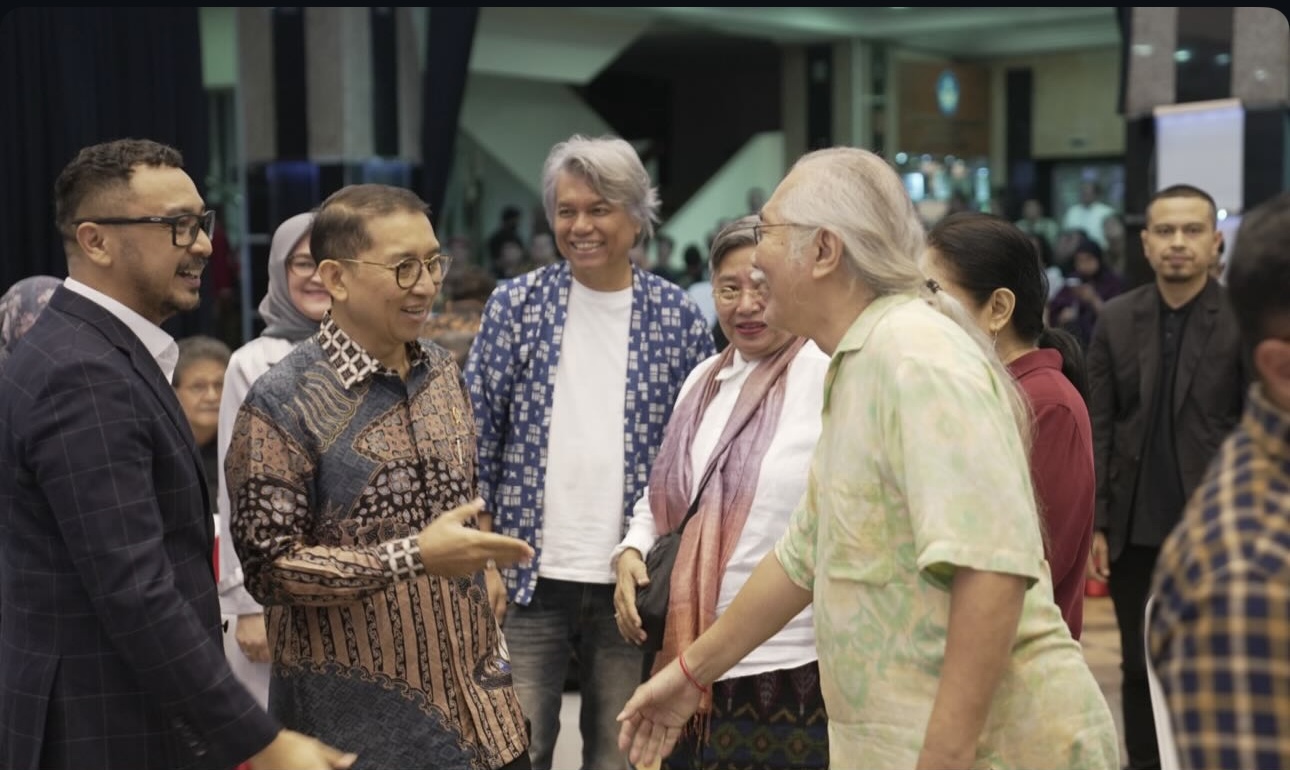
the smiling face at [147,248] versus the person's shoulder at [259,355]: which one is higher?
the smiling face at [147,248]

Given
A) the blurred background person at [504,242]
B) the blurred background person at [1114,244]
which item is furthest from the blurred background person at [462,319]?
the blurred background person at [1114,244]

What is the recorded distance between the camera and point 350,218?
2.45 meters

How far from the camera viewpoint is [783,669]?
9.61 feet

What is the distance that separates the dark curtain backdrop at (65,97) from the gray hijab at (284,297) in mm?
3949

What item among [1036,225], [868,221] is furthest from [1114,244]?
[868,221]

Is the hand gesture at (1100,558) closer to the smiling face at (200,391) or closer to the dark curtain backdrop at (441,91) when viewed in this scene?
the smiling face at (200,391)

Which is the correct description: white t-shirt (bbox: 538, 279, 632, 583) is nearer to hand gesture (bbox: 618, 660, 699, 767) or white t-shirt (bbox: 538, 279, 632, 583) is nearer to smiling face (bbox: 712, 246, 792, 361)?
smiling face (bbox: 712, 246, 792, 361)

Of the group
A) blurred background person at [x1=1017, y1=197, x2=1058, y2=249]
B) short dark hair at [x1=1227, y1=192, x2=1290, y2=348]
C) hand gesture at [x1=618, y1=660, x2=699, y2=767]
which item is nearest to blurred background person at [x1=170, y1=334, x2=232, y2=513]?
hand gesture at [x1=618, y1=660, x2=699, y2=767]

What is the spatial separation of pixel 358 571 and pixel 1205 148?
6002 mm

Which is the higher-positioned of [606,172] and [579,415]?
[606,172]

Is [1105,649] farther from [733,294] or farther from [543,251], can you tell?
[543,251]

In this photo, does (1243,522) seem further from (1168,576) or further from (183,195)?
(183,195)

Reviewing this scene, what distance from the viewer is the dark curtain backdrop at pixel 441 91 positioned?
35.2 ft

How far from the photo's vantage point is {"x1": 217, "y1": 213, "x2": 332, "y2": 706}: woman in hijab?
347cm
